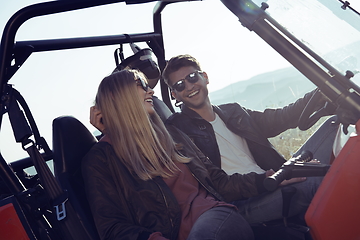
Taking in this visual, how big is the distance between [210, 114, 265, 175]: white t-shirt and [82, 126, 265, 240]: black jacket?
17.0 inches

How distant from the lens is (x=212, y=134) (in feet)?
7.63

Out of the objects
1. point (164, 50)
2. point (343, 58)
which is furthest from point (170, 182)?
point (164, 50)

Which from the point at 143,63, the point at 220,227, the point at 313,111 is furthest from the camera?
the point at 143,63

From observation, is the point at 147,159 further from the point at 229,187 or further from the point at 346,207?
the point at 346,207

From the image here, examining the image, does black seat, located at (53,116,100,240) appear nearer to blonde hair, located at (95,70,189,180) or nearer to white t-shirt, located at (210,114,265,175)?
blonde hair, located at (95,70,189,180)

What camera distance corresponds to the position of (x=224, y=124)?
2451 millimetres

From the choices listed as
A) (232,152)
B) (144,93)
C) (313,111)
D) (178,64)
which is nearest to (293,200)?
(313,111)

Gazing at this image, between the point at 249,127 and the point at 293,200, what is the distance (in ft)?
2.67

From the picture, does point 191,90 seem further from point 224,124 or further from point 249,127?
point 249,127

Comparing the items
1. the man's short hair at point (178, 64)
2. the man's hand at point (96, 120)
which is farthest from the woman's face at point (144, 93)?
the man's short hair at point (178, 64)

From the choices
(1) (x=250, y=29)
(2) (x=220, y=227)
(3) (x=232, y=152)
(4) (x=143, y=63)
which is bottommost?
(2) (x=220, y=227)

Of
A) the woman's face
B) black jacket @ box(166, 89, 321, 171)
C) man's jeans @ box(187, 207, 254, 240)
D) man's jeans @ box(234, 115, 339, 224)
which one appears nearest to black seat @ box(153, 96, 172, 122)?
black jacket @ box(166, 89, 321, 171)

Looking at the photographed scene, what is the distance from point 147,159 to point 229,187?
45cm

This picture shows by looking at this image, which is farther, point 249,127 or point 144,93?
point 249,127
